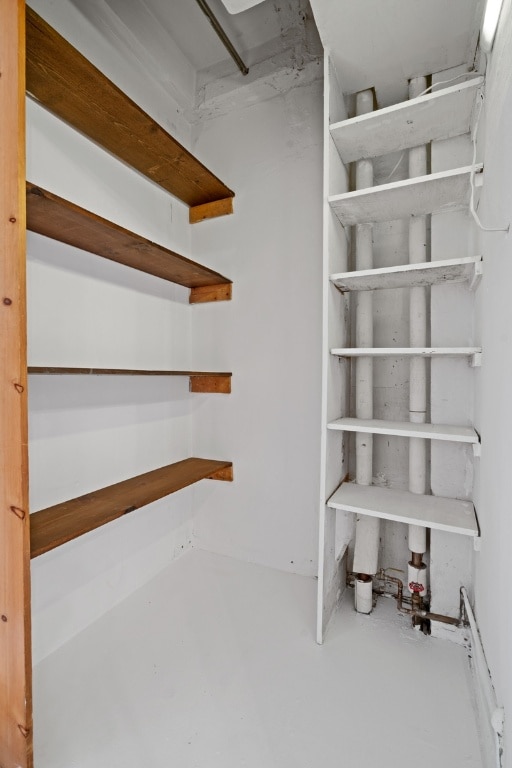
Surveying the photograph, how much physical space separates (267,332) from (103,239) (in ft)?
3.00

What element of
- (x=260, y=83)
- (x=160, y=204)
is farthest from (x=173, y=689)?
(x=260, y=83)

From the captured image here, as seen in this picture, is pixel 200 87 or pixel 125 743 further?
pixel 200 87

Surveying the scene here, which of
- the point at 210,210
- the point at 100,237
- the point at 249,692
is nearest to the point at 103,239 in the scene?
the point at 100,237

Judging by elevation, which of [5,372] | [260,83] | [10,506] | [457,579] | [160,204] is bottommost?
[457,579]

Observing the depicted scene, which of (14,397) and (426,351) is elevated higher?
(426,351)

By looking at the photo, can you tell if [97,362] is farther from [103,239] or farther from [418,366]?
[418,366]

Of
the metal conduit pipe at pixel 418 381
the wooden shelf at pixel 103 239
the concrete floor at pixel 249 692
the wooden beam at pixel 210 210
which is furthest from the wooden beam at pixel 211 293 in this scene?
the concrete floor at pixel 249 692

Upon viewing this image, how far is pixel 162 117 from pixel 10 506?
2005 mm

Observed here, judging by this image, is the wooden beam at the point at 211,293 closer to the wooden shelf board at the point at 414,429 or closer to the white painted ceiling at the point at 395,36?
the wooden shelf board at the point at 414,429

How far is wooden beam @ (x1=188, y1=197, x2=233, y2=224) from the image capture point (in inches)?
84.4

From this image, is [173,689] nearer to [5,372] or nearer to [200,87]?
[5,372]

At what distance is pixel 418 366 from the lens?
1.66 meters

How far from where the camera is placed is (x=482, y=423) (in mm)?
1294

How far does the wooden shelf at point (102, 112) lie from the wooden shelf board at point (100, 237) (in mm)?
485
